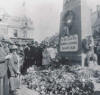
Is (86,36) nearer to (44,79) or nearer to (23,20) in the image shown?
(44,79)

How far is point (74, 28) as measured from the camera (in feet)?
40.1

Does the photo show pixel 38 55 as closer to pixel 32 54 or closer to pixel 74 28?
pixel 32 54

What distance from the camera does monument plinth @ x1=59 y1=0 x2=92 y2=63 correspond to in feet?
38.1

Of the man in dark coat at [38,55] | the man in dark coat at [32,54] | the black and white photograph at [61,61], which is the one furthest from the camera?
the man in dark coat at [32,54]

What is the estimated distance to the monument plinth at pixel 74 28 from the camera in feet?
38.1

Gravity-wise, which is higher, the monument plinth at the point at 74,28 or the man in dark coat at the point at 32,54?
the monument plinth at the point at 74,28

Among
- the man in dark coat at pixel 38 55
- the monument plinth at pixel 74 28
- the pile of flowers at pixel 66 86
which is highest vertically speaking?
the monument plinth at pixel 74 28

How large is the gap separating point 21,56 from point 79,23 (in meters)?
6.61

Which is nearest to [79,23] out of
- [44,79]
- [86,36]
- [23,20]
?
[86,36]

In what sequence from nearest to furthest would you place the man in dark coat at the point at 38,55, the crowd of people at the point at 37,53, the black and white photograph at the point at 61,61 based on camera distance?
the black and white photograph at the point at 61,61
the crowd of people at the point at 37,53
the man in dark coat at the point at 38,55

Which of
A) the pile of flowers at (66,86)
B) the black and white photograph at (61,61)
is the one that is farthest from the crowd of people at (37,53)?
the pile of flowers at (66,86)

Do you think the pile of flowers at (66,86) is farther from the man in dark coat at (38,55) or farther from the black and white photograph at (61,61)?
the man in dark coat at (38,55)

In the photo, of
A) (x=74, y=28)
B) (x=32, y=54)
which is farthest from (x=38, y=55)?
(x=74, y=28)

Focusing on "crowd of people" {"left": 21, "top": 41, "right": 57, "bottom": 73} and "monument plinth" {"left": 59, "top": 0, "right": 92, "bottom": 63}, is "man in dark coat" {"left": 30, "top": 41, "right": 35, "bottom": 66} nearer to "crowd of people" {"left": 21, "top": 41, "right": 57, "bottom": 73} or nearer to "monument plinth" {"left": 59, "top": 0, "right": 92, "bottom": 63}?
"crowd of people" {"left": 21, "top": 41, "right": 57, "bottom": 73}
